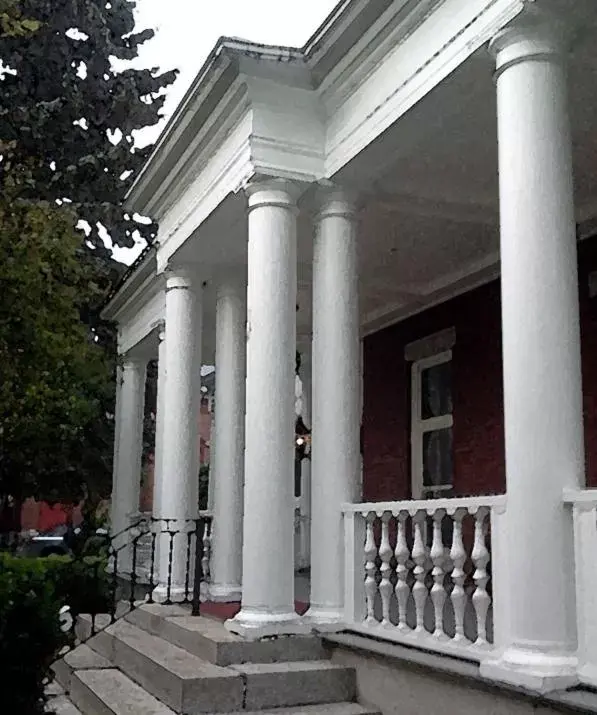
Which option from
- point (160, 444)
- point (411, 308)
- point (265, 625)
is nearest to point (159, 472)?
point (160, 444)

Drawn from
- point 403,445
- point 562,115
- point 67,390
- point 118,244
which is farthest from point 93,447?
point 562,115

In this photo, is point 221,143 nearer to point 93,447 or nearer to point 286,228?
point 286,228

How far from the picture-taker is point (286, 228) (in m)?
7.46

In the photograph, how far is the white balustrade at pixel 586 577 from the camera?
4605 millimetres

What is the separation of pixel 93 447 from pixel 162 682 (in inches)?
510

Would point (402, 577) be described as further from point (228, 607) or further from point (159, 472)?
point (159, 472)

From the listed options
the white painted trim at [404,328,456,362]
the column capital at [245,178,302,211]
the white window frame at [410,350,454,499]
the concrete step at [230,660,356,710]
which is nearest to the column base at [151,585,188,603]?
the concrete step at [230,660,356,710]

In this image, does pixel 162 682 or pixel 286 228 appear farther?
pixel 286 228

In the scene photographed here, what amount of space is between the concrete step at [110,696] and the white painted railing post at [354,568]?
1.54 metres

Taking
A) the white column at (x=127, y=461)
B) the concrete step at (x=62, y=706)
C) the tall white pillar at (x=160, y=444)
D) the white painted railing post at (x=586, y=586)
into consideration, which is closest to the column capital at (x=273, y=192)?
the tall white pillar at (x=160, y=444)

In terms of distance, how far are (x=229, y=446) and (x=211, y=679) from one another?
12.9 ft

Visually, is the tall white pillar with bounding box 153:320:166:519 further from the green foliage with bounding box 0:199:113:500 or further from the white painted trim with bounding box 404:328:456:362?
the white painted trim with bounding box 404:328:456:362

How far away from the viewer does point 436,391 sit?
1226 cm

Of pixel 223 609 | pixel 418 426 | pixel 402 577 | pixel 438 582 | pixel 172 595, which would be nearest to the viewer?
pixel 438 582
